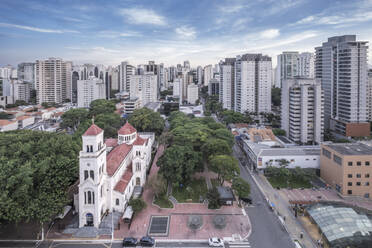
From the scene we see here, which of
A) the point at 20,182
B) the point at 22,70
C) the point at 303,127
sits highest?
the point at 22,70

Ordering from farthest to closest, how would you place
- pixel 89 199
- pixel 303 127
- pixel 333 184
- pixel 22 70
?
pixel 22 70 → pixel 303 127 → pixel 333 184 → pixel 89 199

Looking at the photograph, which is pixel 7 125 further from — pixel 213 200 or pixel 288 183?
pixel 288 183

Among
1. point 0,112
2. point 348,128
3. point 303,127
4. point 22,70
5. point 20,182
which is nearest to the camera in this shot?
point 20,182

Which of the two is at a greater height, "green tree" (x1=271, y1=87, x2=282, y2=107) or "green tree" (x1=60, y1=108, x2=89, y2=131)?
"green tree" (x1=271, y1=87, x2=282, y2=107)

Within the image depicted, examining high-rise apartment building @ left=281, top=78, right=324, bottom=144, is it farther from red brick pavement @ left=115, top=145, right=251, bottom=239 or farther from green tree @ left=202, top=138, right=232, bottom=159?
red brick pavement @ left=115, top=145, right=251, bottom=239

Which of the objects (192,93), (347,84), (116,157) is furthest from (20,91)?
(347,84)

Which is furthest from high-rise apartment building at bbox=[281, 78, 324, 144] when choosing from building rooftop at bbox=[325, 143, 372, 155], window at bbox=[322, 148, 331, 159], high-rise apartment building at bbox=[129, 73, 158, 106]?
high-rise apartment building at bbox=[129, 73, 158, 106]

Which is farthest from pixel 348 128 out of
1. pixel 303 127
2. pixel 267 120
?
pixel 267 120

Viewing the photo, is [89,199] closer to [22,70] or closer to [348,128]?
[348,128]
